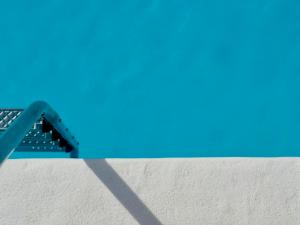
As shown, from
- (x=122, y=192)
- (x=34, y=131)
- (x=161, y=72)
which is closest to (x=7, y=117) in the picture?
(x=34, y=131)

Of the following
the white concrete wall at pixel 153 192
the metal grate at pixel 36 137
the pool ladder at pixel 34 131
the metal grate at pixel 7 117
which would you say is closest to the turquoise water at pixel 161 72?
the pool ladder at pixel 34 131

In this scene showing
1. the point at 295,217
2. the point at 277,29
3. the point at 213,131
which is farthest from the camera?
the point at 277,29

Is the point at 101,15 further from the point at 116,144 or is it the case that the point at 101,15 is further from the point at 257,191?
the point at 257,191

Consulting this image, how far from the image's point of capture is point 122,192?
211cm

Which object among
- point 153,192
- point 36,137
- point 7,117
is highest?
point 7,117

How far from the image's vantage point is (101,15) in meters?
6.22

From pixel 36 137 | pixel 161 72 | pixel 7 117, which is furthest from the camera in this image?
pixel 161 72

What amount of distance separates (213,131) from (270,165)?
11.3 ft

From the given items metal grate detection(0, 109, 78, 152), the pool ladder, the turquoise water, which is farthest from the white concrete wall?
the turquoise water

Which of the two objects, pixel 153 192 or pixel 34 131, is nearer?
pixel 153 192

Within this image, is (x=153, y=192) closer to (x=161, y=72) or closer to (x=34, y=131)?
(x=34, y=131)

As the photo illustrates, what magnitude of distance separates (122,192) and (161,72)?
3864 mm

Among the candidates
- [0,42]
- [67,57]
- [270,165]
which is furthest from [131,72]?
[270,165]

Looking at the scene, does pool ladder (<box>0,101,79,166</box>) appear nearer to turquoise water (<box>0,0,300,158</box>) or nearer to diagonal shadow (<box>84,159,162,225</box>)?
diagonal shadow (<box>84,159,162,225</box>)
